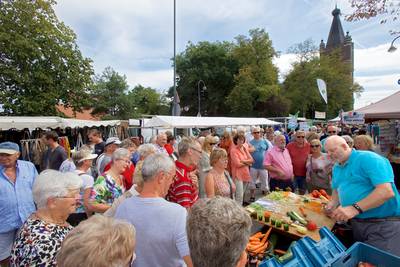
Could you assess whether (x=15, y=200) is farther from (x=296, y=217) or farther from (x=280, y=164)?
(x=280, y=164)

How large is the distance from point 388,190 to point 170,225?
1.85 metres

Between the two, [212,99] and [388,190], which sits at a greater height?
[212,99]

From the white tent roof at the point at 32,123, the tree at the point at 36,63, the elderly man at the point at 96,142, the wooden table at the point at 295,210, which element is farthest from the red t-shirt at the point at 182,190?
the tree at the point at 36,63

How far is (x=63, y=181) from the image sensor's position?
72.2 inches

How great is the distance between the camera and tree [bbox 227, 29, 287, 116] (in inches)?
1307

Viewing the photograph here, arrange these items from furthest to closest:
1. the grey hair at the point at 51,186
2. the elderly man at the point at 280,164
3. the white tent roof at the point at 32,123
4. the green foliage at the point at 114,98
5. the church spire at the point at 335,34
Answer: the church spire at the point at 335,34 < the green foliage at the point at 114,98 < the white tent roof at the point at 32,123 < the elderly man at the point at 280,164 < the grey hair at the point at 51,186

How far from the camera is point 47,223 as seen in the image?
169cm

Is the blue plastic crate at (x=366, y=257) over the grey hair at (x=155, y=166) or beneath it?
beneath

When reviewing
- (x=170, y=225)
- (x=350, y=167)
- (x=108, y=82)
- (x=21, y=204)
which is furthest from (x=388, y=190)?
(x=108, y=82)

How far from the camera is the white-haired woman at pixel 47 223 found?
156cm

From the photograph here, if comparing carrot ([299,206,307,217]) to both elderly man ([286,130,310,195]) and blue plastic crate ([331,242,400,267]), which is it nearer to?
blue plastic crate ([331,242,400,267])

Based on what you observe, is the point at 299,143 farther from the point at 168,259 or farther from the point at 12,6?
the point at 12,6

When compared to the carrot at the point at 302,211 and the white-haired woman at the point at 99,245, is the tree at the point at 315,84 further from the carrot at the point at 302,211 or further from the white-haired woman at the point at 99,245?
the white-haired woman at the point at 99,245

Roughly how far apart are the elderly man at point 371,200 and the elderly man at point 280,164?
252 centimetres
